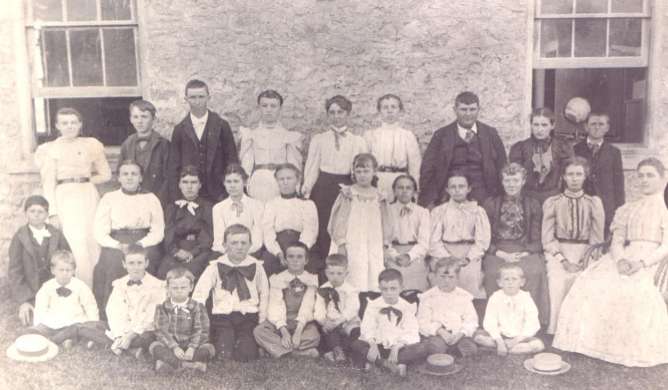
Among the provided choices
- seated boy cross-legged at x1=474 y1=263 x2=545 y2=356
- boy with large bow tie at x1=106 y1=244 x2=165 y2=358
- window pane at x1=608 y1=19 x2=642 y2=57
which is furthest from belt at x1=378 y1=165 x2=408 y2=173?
window pane at x1=608 y1=19 x2=642 y2=57

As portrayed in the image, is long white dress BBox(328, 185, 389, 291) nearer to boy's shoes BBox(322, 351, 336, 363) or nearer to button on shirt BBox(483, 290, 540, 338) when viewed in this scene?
boy's shoes BBox(322, 351, 336, 363)

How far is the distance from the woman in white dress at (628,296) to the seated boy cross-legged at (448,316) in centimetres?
51

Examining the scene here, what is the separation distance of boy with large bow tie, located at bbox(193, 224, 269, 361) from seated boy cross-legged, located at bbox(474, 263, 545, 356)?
4.05 feet

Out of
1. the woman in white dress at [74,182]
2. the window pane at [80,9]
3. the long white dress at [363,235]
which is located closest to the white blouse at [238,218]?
the long white dress at [363,235]

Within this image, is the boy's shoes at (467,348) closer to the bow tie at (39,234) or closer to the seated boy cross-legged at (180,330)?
the seated boy cross-legged at (180,330)

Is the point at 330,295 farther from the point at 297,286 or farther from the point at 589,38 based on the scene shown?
the point at 589,38

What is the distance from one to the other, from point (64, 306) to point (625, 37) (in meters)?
3.85

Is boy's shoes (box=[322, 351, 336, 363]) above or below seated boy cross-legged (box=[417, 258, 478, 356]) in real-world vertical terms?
below

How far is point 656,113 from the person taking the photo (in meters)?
4.05

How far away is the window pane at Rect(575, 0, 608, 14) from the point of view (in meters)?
3.96

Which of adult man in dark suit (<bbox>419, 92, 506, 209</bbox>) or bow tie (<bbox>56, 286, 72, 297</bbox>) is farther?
adult man in dark suit (<bbox>419, 92, 506, 209</bbox>)

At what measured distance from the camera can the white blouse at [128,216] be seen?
12.3 ft

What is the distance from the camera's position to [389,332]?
332cm

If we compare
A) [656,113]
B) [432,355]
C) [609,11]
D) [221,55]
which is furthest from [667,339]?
→ [221,55]
